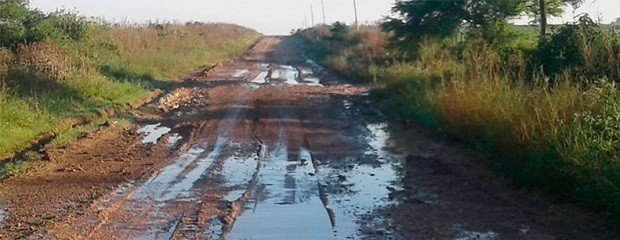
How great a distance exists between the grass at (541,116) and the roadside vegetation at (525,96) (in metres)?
0.01

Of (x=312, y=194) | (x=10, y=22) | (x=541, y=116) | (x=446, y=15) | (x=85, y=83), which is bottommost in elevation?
(x=312, y=194)

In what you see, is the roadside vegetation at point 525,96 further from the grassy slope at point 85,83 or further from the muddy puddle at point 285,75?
the grassy slope at point 85,83

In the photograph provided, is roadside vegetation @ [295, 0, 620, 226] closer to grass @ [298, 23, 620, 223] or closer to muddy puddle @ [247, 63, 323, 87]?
grass @ [298, 23, 620, 223]

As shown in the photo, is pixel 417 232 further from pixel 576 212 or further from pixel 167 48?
pixel 167 48

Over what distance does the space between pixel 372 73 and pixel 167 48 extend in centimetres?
1643

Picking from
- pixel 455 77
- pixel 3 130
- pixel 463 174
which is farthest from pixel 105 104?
pixel 463 174

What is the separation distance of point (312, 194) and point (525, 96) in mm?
3947

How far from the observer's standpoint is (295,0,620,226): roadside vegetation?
9.44 metres

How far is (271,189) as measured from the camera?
10719 millimetres

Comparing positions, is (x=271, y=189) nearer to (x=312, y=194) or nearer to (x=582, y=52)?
(x=312, y=194)

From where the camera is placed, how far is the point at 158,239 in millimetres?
8055

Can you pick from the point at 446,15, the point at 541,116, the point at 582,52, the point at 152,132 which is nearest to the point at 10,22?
the point at 152,132

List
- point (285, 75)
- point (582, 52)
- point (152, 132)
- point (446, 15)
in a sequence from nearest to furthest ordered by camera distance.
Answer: point (582, 52)
point (152, 132)
point (446, 15)
point (285, 75)

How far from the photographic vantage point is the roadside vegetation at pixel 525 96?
944cm
